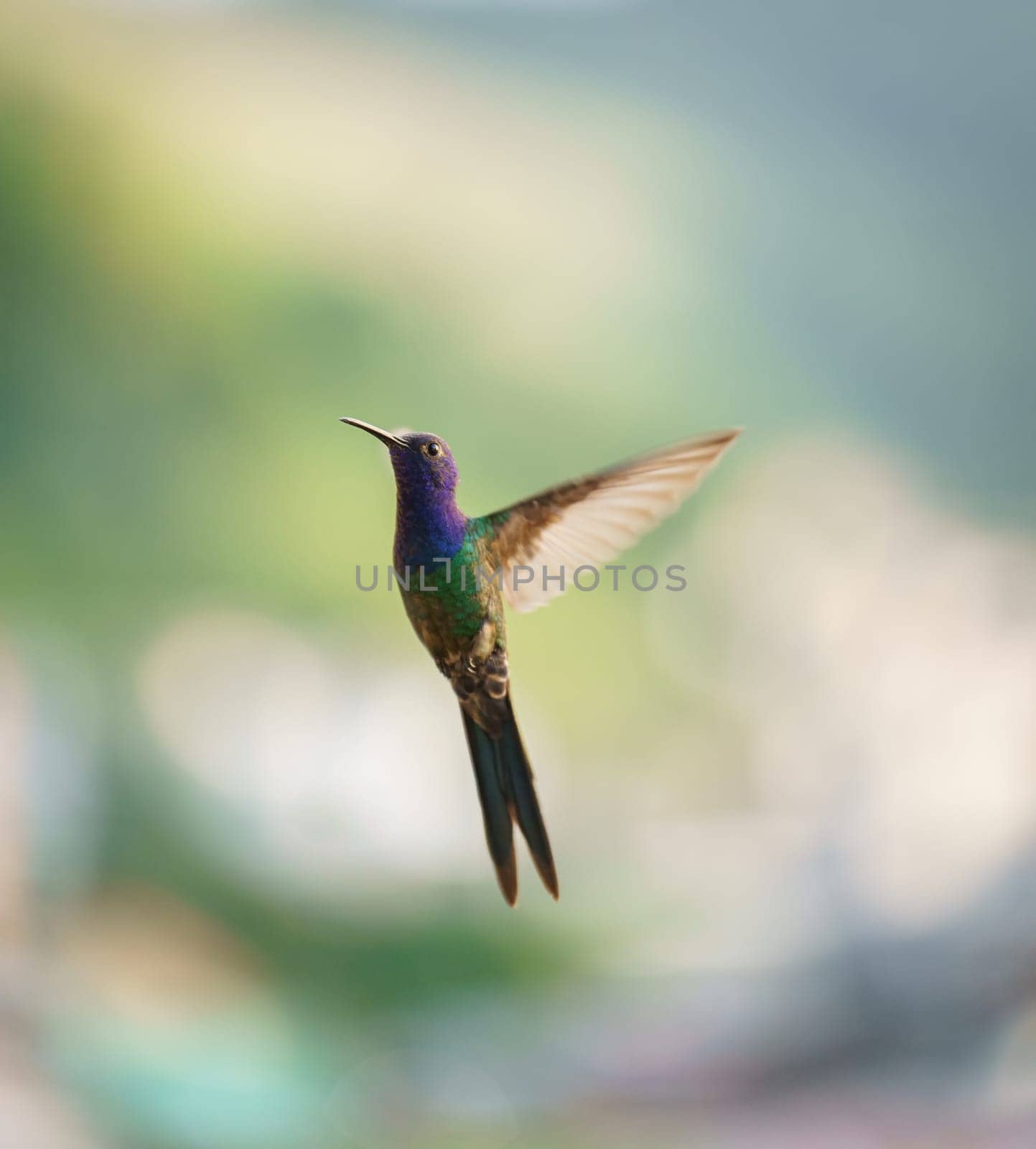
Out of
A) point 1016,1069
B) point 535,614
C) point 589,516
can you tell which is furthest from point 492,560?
point 1016,1069

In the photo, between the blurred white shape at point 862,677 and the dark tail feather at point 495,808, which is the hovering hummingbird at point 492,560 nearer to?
the dark tail feather at point 495,808

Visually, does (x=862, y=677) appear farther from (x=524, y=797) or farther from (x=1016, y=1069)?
(x=524, y=797)

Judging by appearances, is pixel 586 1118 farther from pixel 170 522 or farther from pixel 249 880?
pixel 170 522

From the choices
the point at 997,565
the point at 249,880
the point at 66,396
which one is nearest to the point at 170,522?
the point at 66,396

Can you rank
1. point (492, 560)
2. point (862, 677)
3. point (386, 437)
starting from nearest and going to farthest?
point (386, 437) → point (492, 560) → point (862, 677)

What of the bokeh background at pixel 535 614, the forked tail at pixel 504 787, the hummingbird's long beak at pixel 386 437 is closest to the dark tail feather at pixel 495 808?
the forked tail at pixel 504 787

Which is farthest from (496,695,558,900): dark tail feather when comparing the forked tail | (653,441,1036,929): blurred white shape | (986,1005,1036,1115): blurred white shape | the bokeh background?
(986,1005,1036,1115): blurred white shape
